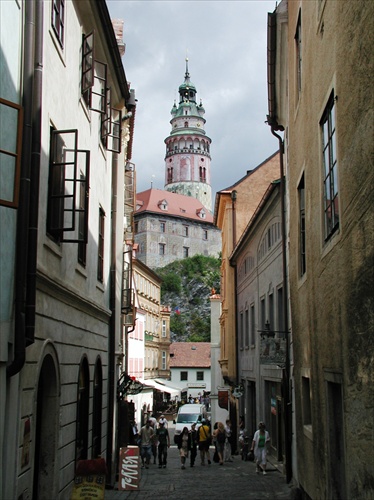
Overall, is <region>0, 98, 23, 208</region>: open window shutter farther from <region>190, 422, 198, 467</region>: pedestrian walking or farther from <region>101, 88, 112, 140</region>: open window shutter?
A: <region>190, 422, 198, 467</region>: pedestrian walking

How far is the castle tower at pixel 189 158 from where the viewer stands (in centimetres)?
13525

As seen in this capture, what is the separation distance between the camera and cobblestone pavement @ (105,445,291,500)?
14062 millimetres

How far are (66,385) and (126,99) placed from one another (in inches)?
385

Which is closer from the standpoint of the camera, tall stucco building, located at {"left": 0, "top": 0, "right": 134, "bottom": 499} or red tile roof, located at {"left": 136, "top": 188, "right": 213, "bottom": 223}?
tall stucco building, located at {"left": 0, "top": 0, "right": 134, "bottom": 499}

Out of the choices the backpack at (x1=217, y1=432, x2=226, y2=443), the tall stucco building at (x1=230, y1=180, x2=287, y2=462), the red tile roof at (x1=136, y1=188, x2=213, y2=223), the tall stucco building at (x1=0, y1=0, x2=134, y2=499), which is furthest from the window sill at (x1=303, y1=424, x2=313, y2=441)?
the red tile roof at (x1=136, y1=188, x2=213, y2=223)

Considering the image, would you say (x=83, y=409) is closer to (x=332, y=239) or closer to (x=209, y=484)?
(x=209, y=484)

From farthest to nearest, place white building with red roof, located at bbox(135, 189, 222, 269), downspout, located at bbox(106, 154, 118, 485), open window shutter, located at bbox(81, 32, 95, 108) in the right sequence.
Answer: white building with red roof, located at bbox(135, 189, 222, 269) < downspout, located at bbox(106, 154, 118, 485) < open window shutter, located at bbox(81, 32, 95, 108)

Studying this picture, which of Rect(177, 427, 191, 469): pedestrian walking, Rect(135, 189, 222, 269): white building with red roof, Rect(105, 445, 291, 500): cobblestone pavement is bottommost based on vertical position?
Rect(105, 445, 291, 500): cobblestone pavement

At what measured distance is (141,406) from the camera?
43.4 meters

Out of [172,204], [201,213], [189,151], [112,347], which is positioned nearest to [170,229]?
[172,204]

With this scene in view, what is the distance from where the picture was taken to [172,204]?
4764 inches

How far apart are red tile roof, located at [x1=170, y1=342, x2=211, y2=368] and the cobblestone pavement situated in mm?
60291

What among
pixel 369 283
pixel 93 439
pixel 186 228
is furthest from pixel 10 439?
pixel 186 228

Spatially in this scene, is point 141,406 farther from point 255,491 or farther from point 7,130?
point 7,130
